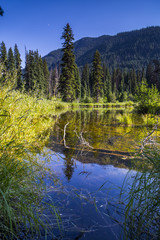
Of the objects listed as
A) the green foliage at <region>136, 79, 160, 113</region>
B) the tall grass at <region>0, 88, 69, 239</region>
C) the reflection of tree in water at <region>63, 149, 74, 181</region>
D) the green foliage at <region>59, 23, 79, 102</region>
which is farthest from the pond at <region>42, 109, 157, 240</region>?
the green foliage at <region>59, 23, 79, 102</region>

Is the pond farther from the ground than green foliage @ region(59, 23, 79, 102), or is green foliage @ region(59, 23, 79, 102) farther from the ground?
green foliage @ region(59, 23, 79, 102)

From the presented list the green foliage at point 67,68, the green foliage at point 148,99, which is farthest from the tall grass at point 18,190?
the green foliage at point 67,68

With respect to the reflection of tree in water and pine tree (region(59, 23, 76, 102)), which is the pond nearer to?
the reflection of tree in water

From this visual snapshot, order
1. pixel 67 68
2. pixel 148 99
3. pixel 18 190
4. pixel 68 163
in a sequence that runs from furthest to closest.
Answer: pixel 67 68 → pixel 148 99 → pixel 68 163 → pixel 18 190

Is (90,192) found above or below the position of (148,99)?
below

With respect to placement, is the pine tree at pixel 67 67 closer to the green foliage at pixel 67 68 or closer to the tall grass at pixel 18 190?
the green foliage at pixel 67 68

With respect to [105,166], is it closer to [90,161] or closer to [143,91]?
[90,161]

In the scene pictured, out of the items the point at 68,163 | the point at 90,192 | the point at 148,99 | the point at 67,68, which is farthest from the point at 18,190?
the point at 67,68

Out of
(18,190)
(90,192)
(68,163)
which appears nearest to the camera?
(18,190)

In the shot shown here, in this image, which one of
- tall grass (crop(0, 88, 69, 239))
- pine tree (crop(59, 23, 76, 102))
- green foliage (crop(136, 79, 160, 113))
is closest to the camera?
tall grass (crop(0, 88, 69, 239))

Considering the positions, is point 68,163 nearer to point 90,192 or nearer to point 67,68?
point 90,192

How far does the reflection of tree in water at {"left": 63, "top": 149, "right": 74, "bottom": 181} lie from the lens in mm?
3132

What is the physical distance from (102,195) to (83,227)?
2.18ft

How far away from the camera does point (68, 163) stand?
3.72m
